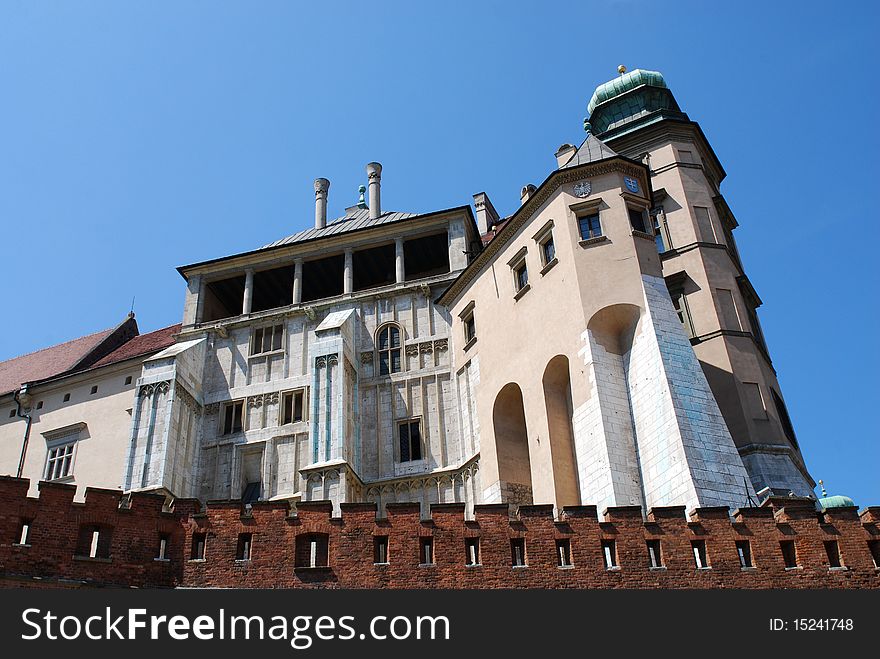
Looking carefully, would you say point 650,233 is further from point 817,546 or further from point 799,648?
point 799,648

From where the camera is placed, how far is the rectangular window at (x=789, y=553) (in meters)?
19.8

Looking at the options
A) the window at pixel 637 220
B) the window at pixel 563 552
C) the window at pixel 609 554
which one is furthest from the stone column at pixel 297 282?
the window at pixel 609 554

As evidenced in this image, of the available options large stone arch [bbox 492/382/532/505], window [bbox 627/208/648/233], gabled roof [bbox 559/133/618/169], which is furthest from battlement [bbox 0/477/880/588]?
gabled roof [bbox 559/133/618/169]

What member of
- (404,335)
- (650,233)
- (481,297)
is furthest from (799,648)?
(404,335)

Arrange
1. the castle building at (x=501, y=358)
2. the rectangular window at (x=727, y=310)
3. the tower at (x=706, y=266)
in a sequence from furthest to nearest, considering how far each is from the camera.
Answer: the rectangular window at (x=727, y=310) → the tower at (x=706, y=266) → the castle building at (x=501, y=358)

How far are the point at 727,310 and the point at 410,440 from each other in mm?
11931

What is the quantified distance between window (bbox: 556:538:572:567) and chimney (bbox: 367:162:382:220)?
23984 mm

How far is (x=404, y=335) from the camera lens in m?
36.5

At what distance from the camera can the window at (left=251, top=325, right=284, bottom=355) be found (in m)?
37.9

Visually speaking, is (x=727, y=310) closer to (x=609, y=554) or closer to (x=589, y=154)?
(x=589, y=154)

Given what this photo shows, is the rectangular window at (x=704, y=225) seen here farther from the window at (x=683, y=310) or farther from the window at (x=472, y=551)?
the window at (x=472, y=551)

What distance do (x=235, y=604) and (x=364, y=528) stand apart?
16.1 feet

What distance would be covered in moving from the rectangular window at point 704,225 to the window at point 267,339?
1632cm

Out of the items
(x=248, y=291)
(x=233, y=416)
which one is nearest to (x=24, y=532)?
(x=233, y=416)
